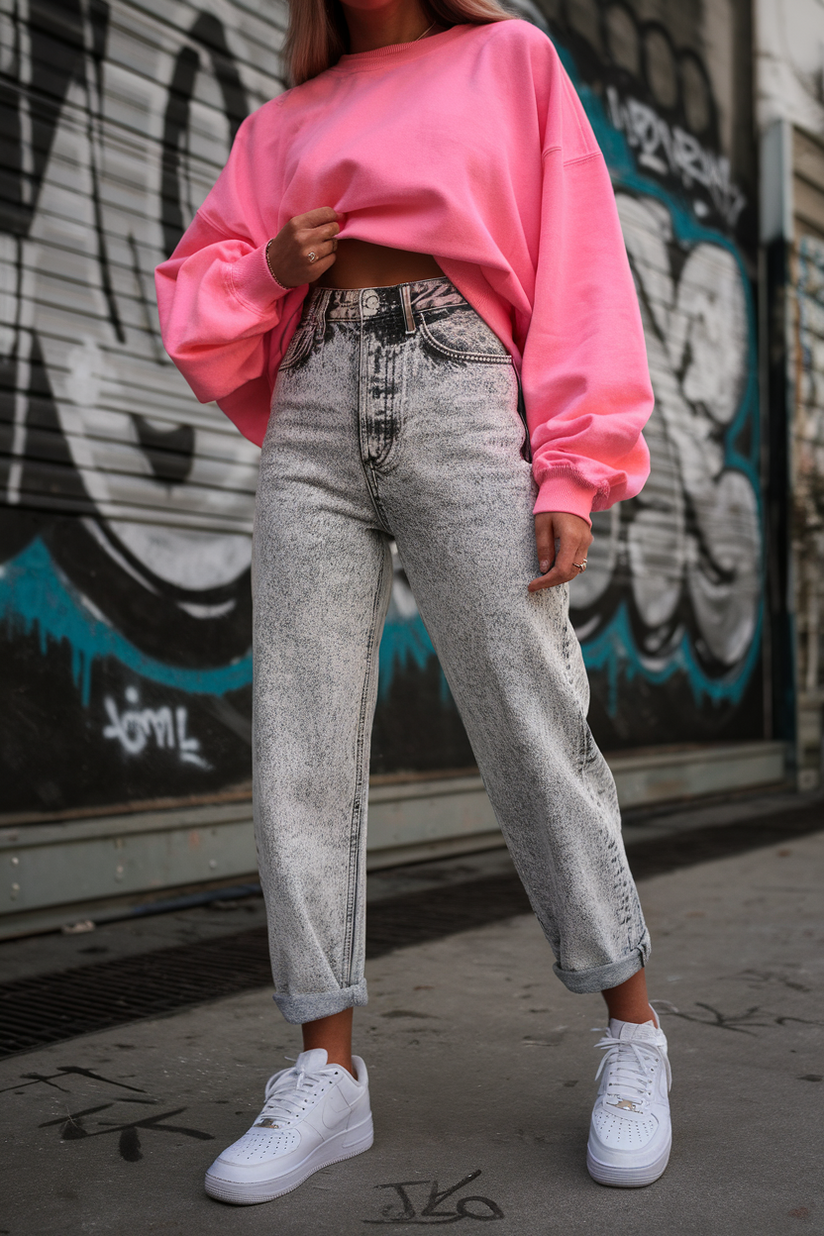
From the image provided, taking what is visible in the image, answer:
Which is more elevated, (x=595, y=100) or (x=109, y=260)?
(x=595, y=100)

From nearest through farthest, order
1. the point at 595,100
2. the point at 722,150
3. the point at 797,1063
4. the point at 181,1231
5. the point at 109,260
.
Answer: the point at 181,1231 → the point at 797,1063 → the point at 109,260 → the point at 595,100 → the point at 722,150

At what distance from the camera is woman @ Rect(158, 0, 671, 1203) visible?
5.30 feet

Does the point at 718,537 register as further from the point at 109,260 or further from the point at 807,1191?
the point at 807,1191

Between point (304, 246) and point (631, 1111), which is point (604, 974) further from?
point (304, 246)

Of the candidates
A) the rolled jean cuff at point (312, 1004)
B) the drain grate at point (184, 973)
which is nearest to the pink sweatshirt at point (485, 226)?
the rolled jean cuff at point (312, 1004)

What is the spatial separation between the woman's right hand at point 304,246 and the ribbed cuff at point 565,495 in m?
0.45

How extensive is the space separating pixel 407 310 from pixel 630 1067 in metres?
1.14

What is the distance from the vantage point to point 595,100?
549 centimetres

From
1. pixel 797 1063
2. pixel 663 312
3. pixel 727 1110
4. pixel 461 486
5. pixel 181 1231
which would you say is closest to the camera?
pixel 181 1231

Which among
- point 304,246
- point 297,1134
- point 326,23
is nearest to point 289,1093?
point 297,1134

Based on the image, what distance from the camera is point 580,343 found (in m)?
1.65

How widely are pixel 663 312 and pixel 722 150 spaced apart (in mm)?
1281

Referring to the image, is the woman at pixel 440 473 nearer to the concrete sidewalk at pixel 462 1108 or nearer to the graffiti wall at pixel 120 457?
the concrete sidewalk at pixel 462 1108

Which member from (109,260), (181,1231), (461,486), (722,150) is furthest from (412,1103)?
(722,150)
